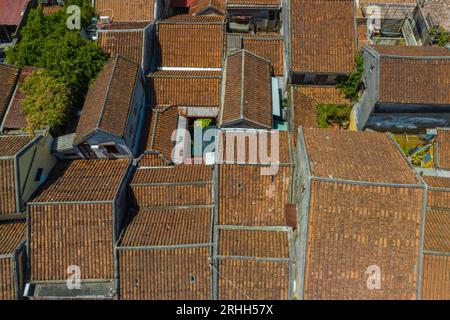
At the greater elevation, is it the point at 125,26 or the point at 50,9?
the point at 50,9

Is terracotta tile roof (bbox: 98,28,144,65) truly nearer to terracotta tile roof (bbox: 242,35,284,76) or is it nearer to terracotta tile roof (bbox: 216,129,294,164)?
terracotta tile roof (bbox: 242,35,284,76)

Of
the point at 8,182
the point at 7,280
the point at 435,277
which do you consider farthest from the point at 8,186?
the point at 435,277

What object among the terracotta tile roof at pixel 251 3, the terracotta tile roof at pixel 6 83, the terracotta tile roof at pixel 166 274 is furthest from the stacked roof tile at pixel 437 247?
the terracotta tile roof at pixel 6 83

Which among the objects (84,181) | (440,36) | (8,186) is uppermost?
(440,36)

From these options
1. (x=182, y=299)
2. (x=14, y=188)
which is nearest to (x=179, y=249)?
(x=182, y=299)

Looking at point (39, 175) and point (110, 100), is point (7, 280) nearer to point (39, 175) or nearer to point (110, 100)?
point (39, 175)

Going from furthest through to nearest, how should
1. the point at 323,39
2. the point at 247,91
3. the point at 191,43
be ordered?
the point at 191,43 < the point at 323,39 < the point at 247,91
